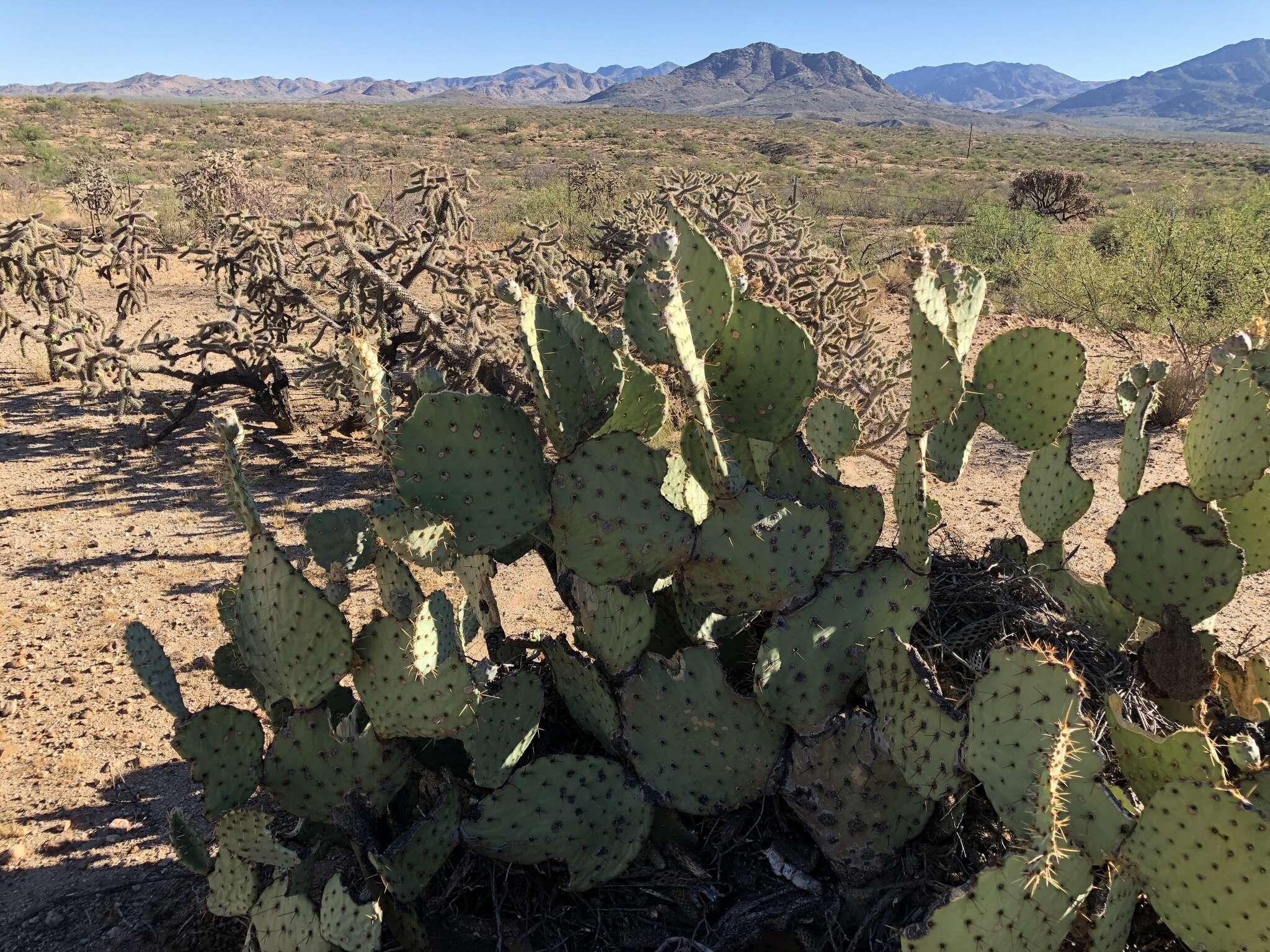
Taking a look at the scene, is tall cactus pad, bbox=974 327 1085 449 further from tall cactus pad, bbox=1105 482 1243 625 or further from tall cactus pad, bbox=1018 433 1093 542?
tall cactus pad, bbox=1105 482 1243 625

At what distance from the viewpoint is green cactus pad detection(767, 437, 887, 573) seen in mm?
2570

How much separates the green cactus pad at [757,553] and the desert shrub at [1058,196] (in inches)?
1015

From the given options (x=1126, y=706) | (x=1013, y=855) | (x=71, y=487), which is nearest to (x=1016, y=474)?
(x=1126, y=706)

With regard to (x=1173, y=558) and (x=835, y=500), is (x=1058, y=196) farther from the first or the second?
(x=835, y=500)

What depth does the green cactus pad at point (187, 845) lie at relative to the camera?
8.47ft

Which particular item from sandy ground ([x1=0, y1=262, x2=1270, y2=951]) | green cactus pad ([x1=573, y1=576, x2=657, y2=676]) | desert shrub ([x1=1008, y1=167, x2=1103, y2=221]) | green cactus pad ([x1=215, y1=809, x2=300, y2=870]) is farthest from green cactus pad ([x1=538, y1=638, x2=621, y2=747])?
desert shrub ([x1=1008, y1=167, x2=1103, y2=221])

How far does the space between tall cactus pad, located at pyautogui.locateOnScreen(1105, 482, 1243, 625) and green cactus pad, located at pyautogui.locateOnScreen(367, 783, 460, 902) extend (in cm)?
214

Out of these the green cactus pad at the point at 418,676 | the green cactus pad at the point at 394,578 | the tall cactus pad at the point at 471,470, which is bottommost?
the green cactus pad at the point at 418,676

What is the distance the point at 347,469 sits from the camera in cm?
715

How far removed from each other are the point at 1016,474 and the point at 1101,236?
45.7 ft

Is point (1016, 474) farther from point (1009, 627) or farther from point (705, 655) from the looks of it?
point (705, 655)

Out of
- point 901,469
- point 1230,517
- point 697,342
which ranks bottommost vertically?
point 1230,517

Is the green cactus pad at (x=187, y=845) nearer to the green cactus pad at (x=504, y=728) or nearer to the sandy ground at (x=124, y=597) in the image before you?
the sandy ground at (x=124, y=597)

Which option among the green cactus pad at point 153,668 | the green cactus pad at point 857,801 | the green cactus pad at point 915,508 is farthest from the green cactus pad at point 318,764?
the green cactus pad at point 915,508
